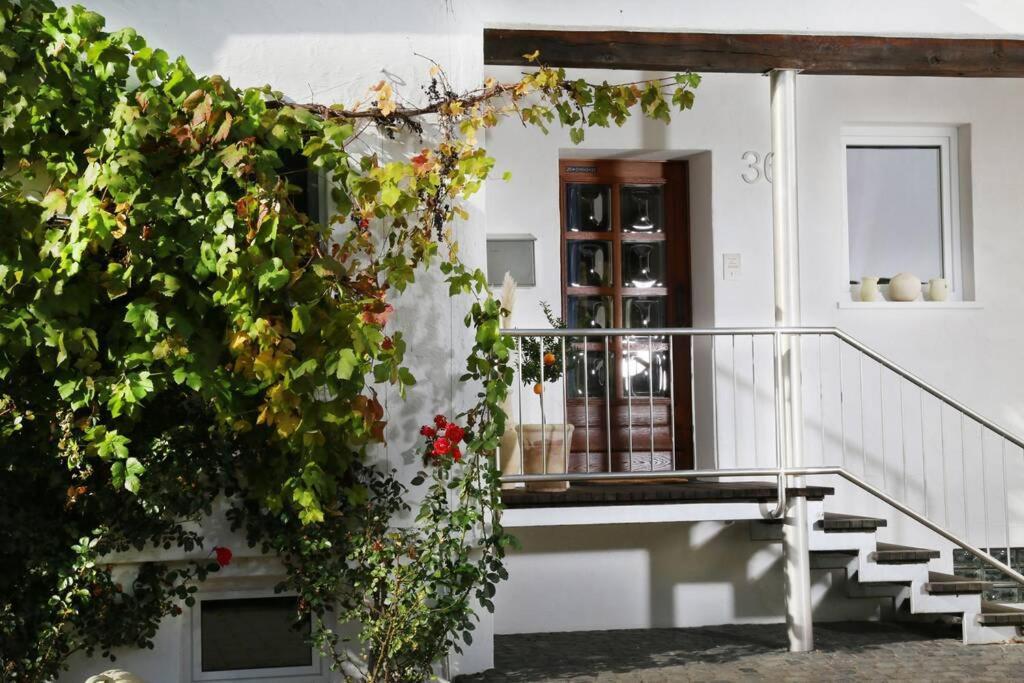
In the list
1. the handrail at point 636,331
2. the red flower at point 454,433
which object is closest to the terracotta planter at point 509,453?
the handrail at point 636,331

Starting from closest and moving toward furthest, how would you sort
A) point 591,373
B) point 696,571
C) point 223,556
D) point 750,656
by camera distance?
point 223,556 → point 750,656 → point 696,571 → point 591,373

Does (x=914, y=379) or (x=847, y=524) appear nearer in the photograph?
(x=914, y=379)

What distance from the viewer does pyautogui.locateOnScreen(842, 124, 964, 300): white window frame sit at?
7660 millimetres

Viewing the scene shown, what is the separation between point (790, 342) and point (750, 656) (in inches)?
62.2

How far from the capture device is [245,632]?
223 inches

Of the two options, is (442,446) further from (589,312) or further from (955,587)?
(955,587)

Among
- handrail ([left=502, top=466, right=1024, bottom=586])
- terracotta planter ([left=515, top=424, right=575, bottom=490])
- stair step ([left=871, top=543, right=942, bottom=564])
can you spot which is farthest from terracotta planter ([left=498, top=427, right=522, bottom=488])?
stair step ([left=871, top=543, right=942, bottom=564])

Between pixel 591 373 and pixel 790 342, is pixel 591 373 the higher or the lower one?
the lower one

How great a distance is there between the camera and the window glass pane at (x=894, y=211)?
7668 millimetres

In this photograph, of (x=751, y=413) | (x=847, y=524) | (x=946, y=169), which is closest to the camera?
(x=847, y=524)

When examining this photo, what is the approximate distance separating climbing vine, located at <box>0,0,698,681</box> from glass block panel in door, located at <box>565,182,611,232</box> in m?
1.98

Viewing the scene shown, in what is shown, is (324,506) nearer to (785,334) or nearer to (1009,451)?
(785,334)

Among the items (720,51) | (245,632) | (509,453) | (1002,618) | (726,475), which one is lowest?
(1002,618)

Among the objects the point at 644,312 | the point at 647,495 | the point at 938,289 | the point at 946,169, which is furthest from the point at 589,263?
the point at 946,169
